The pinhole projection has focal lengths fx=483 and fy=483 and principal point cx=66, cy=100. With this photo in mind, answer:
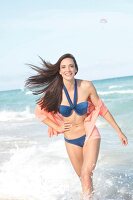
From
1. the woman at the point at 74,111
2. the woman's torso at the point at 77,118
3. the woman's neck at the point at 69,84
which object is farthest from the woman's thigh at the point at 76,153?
the woman's neck at the point at 69,84

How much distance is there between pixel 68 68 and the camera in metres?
5.43

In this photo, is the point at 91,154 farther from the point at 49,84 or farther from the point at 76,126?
the point at 49,84

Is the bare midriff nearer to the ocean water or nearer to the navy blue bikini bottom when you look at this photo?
the navy blue bikini bottom

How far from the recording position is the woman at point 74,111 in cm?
546

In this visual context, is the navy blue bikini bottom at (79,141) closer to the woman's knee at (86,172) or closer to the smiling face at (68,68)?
the woman's knee at (86,172)

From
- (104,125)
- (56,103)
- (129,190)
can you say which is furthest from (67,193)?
(104,125)

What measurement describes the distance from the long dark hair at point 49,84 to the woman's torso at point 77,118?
0.34 feet

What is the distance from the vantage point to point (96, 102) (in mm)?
5574

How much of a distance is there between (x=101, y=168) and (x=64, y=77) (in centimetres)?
386

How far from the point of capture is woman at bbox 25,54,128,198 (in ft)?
17.9

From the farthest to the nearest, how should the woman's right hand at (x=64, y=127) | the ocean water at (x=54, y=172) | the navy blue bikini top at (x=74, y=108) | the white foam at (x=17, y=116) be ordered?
the white foam at (x=17, y=116), the ocean water at (x=54, y=172), the woman's right hand at (x=64, y=127), the navy blue bikini top at (x=74, y=108)

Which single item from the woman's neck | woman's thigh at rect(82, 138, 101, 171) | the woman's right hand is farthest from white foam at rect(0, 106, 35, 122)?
woman's thigh at rect(82, 138, 101, 171)

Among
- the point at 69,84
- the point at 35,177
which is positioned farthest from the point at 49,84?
the point at 35,177

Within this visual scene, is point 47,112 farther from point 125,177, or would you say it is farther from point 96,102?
point 125,177
